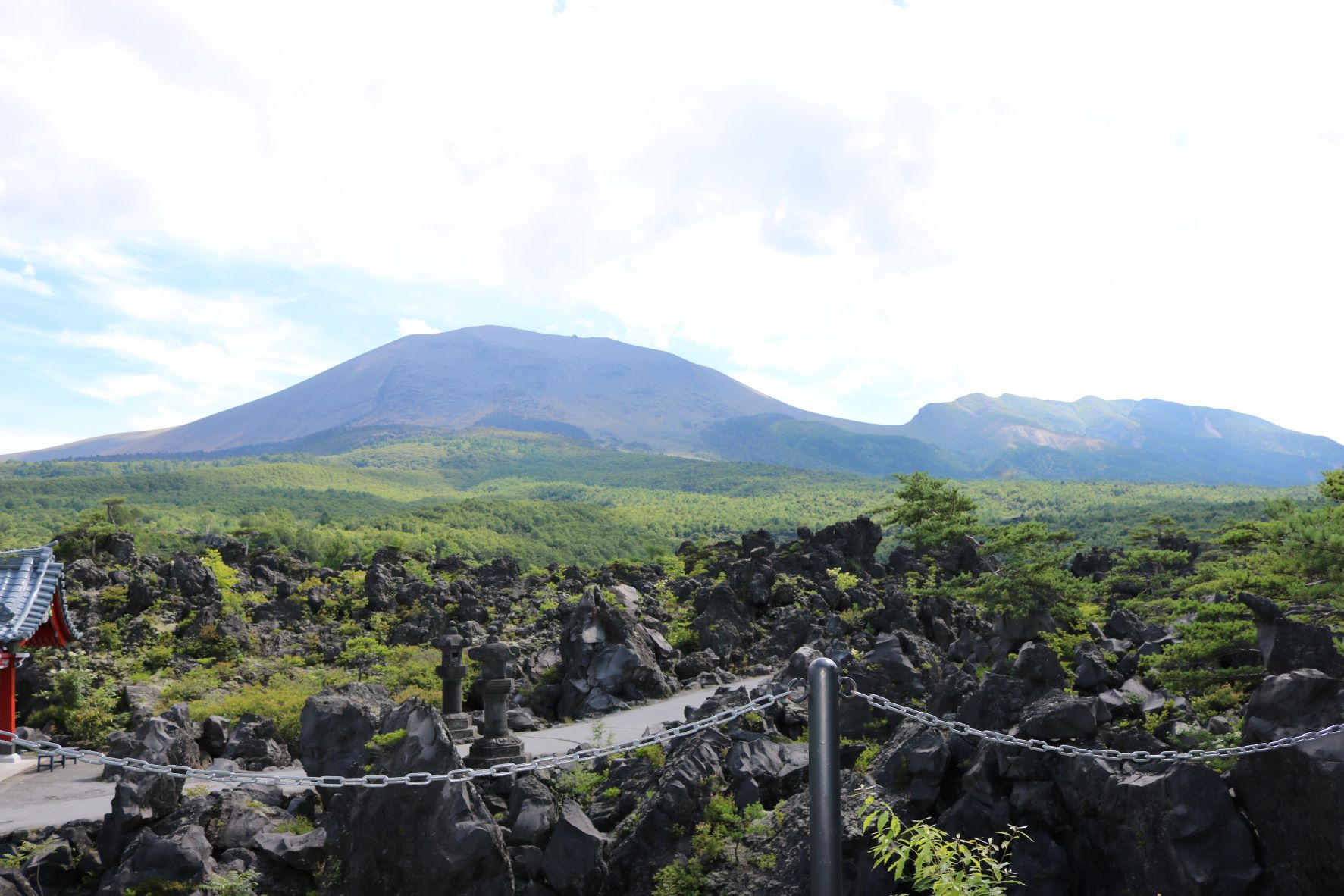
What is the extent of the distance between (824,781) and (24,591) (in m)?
15.6

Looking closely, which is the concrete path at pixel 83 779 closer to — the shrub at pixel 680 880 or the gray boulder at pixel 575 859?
the gray boulder at pixel 575 859

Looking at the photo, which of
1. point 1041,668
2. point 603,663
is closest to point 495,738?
point 603,663

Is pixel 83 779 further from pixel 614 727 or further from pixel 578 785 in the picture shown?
pixel 578 785

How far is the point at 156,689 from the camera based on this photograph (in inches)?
788

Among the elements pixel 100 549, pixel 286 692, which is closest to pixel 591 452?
pixel 100 549

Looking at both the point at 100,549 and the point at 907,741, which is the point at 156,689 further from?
the point at 907,741

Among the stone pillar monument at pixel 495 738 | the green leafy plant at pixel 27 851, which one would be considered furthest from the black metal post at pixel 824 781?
the green leafy plant at pixel 27 851

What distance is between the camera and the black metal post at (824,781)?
14.5ft

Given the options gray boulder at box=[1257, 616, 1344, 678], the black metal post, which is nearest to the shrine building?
the black metal post

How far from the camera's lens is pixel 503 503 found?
8444 centimetres

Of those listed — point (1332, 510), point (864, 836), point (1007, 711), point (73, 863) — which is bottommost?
point (73, 863)

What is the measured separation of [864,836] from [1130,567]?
82.6 ft

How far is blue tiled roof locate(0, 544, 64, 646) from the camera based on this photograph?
1455cm

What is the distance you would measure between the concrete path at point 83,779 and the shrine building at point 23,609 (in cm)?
101
